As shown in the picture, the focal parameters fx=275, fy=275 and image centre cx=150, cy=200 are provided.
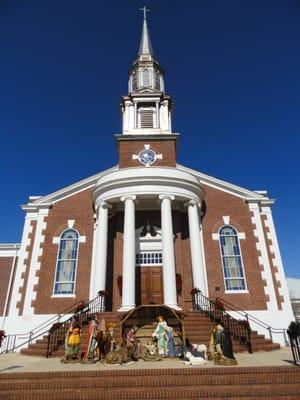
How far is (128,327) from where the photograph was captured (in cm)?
1152

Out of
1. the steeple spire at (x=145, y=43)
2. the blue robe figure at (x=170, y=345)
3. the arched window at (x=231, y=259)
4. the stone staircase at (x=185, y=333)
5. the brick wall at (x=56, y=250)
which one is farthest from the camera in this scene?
the steeple spire at (x=145, y=43)

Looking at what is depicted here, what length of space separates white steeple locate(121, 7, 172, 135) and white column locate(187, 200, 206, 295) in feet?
24.3

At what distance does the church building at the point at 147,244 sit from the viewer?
48.8ft

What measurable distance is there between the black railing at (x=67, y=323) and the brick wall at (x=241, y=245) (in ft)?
20.2

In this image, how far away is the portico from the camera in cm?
1434

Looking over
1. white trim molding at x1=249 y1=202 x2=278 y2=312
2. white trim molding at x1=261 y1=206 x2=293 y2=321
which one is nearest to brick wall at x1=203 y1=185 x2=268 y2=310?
white trim molding at x1=249 y1=202 x2=278 y2=312

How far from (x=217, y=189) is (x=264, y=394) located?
1359cm

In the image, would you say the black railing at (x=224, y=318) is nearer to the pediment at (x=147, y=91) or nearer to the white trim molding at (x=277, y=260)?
the white trim molding at (x=277, y=260)

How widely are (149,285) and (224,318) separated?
514 cm

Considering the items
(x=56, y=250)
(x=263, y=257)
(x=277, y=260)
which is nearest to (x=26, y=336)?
(x=56, y=250)

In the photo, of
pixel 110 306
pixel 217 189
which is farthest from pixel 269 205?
pixel 110 306

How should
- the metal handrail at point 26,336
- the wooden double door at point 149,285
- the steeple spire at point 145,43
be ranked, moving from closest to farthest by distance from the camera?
1. the metal handrail at point 26,336
2. the wooden double door at point 149,285
3. the steeple spire at point 145,43

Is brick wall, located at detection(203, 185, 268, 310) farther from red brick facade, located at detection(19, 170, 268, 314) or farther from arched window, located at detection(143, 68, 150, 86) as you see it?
arched window, located at detection(143, 68, 150, 86)

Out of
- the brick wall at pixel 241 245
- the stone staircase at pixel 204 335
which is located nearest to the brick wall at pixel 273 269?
the brick wall at pixel 241 245
